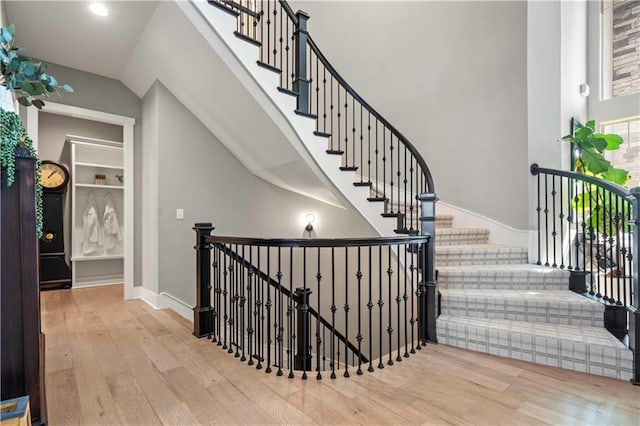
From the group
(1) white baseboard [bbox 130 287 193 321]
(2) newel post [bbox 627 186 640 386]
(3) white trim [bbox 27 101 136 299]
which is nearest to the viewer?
(2) newel post [bbox 627 186 640 386]

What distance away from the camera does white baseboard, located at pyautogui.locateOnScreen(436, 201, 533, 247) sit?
12.4 feet

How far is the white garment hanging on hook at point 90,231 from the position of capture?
5.05 meters

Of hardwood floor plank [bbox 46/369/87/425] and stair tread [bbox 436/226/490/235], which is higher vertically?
stair tread [bbox 436/226/490/235]

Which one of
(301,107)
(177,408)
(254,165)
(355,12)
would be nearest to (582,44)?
(355,12)

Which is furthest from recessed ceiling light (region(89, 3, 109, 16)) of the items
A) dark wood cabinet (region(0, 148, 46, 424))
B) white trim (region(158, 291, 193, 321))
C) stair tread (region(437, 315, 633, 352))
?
stair tread (region(437, 315, 633, 352))

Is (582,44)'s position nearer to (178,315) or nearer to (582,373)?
(582,373)

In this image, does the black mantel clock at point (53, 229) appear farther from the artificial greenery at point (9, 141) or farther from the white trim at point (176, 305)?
the artificial greenery at point (9, 141)

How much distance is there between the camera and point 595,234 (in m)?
3.25

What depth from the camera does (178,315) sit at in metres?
3.42

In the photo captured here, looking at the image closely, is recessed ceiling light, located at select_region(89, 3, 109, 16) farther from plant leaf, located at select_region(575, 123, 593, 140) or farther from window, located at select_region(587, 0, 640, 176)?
window, located at select_region(587, 0, 640, 176)

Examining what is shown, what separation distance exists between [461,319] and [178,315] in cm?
280

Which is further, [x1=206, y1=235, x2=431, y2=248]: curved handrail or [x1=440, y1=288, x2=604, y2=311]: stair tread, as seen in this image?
[x1=440, y1=288, x2=604, y2=311]: stair tread

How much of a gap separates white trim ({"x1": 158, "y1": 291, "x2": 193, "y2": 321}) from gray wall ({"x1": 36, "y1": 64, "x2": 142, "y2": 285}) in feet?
2.50

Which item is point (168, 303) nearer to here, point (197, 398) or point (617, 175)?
point (197, 398)
